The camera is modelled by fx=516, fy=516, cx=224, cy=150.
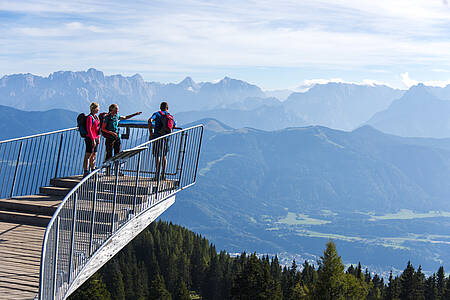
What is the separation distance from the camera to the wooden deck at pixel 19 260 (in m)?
9.23

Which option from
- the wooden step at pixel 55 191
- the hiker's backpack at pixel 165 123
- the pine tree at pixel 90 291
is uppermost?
the hiker's backpack at pixel 165 123

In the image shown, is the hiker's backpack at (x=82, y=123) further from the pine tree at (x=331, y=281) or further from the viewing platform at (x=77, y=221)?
the pine tree at (x=331, y=281)

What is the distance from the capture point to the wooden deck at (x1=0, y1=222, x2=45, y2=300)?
9227 mm

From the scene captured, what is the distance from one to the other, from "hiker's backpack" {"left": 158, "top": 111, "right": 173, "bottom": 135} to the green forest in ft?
70.9

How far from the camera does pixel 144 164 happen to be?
1573 centimetres

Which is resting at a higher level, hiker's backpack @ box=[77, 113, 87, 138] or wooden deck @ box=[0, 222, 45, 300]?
hiker's backpack @ box=[77, 113, 87, 138]

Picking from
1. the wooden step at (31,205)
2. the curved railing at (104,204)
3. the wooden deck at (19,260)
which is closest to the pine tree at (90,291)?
the curved railing at (104,204)

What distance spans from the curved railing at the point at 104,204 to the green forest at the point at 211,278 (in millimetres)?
20375

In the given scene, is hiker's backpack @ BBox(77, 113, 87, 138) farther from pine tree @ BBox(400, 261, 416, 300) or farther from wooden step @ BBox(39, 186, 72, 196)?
pine tree @ BBox(400, 261, 416, 300)

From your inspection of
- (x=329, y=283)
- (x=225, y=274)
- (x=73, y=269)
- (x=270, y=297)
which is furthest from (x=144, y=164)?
(x=225, y=274)

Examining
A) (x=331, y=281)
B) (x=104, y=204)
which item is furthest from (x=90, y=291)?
(x=104, y=204)

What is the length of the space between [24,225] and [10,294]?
4221 millimetres

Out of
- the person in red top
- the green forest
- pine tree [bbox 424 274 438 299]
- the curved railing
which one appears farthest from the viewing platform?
pine tree [bbox 424 274 438 299]

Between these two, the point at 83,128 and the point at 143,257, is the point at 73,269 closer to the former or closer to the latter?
the point at 83,128
